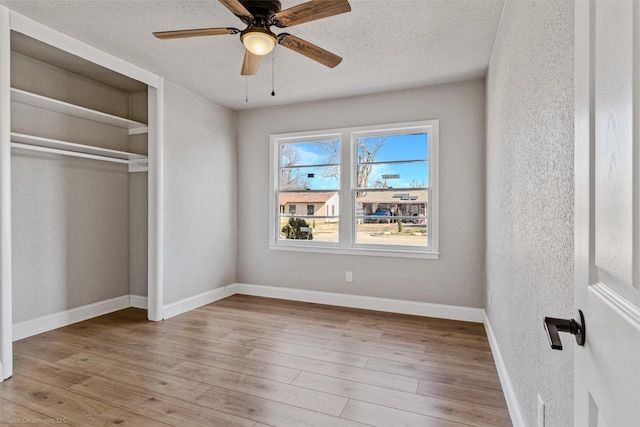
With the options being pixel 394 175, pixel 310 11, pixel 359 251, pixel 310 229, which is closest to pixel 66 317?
pixel 310 229

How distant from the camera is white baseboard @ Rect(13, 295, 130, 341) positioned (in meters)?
3.09

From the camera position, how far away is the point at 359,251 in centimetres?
412

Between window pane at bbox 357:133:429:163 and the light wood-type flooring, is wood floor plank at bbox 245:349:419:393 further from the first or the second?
window pane at bbox 357:133:429:163

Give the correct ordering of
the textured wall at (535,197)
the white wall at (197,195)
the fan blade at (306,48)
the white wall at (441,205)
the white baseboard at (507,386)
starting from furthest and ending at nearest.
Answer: the white wall at (197,195) → the white wall at (441,205) → the fan blade at (306,48) → the white baseboard at (507,386) → the textured wall at (535,197)

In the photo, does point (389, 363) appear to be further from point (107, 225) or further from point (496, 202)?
point (107, 225)

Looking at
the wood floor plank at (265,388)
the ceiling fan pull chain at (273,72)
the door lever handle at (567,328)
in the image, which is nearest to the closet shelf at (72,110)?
the ceiling fan pull chain at (273,72)

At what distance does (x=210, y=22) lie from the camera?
255 centimetres

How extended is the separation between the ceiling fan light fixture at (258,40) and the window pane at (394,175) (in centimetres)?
225

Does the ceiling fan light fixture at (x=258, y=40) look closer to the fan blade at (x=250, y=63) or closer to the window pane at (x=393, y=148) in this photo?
the fan blade at (x=250, y=63)

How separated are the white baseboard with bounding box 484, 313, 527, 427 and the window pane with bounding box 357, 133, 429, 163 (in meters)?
2.06

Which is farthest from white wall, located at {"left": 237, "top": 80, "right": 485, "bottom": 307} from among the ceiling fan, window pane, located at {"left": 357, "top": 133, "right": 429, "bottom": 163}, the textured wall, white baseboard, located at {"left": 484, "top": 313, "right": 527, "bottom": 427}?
the ceiling fan

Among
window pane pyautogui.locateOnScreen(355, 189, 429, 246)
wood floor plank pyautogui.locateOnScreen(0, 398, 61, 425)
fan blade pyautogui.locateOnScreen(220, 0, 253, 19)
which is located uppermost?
fan blade pyautogui.locateOnScreen(220, 0, 253, 19)

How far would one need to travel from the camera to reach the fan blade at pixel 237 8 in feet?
5.98

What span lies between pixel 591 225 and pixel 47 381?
3.21 metres
